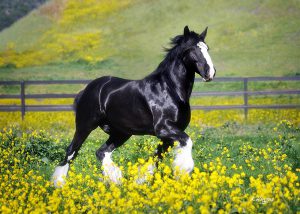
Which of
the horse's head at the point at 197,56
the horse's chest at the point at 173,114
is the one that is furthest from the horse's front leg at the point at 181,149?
the horse's head at the point at 197,56

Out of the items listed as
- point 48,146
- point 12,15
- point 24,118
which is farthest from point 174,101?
point 12,15

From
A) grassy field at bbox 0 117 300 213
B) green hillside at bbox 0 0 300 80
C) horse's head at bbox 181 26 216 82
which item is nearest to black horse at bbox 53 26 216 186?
horse's head at bbox 181 26 216 82

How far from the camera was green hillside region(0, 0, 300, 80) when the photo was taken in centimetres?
3488

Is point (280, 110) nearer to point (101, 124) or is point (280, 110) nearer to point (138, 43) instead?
point (101, 124)

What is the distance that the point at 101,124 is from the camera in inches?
357

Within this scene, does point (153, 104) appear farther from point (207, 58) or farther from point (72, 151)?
point (72, 151)

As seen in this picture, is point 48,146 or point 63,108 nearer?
point 48,146

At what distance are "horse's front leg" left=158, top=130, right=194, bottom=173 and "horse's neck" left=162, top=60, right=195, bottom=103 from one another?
52cm

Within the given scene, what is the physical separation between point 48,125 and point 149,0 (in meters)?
30.2

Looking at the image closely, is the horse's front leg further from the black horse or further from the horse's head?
the horse's head

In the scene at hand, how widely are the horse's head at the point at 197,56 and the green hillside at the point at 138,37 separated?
23692 mm

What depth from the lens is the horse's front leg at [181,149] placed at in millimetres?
6973

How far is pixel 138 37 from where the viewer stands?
4050cm

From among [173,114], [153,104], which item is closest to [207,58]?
[173,114]
